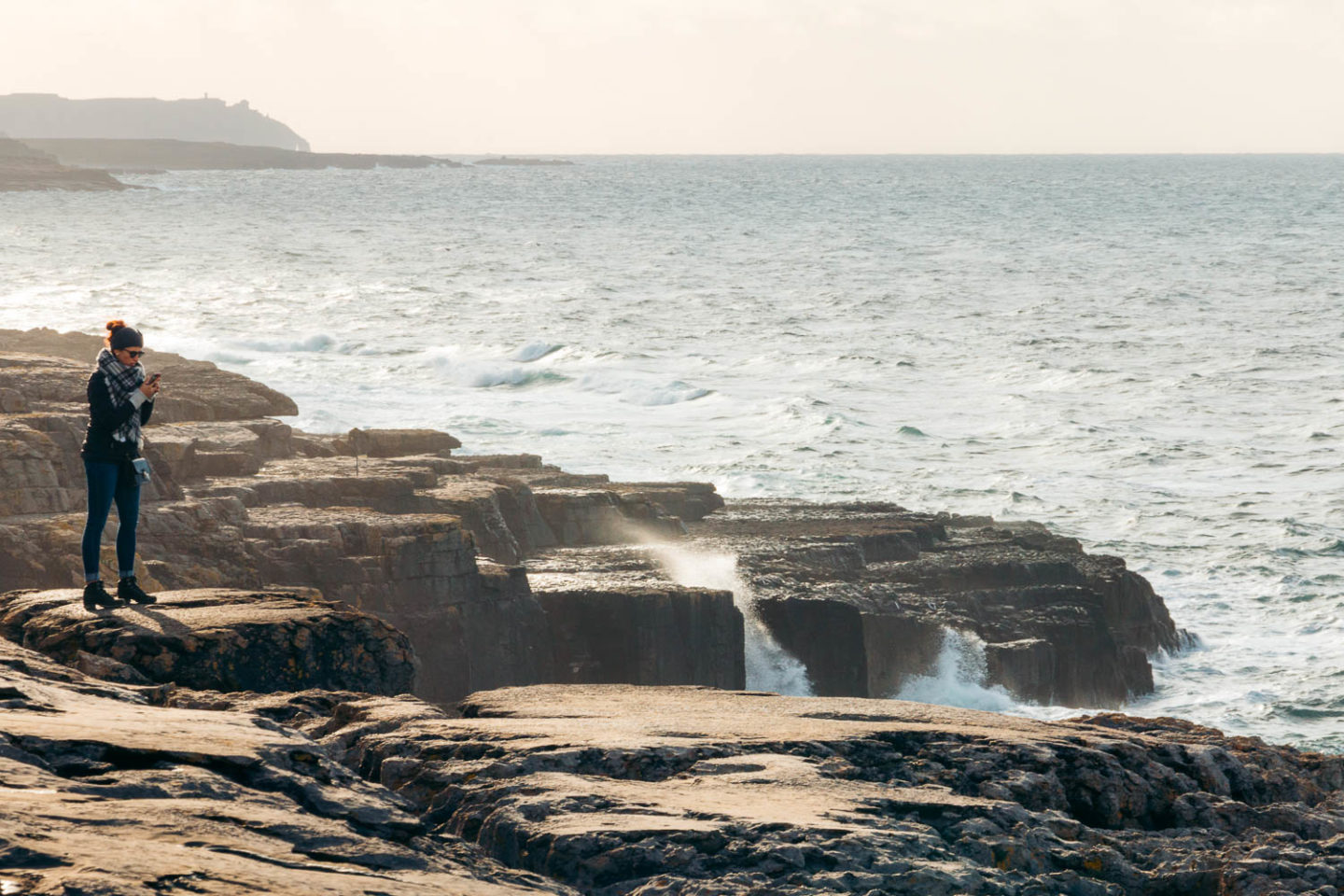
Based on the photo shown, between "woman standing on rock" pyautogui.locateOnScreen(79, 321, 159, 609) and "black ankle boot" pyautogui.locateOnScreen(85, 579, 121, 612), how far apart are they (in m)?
0.02

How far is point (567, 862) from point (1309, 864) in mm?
2855

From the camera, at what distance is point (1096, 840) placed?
562cm

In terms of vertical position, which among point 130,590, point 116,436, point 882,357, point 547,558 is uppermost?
point 116,436

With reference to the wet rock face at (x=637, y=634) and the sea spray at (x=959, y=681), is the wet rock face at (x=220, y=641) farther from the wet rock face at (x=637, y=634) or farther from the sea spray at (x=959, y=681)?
the sea spray at (x=959, y=681)

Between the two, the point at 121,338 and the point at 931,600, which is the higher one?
the point at 121,338

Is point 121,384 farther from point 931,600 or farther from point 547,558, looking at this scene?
point 931,600

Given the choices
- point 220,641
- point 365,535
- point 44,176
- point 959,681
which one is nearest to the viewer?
point 220,641

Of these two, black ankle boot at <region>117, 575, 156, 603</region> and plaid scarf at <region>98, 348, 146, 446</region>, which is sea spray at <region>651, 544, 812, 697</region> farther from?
plaid scarf at <region>98, 348, 146, 446</region>

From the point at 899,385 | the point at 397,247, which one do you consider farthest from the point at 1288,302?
the point at 397,247

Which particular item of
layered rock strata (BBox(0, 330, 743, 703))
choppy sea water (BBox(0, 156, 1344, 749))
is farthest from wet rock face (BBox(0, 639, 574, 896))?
choppy sea water (BBox(0, 156, 1344, 749))

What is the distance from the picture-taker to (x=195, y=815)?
4.47 meters

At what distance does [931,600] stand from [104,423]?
411 inches

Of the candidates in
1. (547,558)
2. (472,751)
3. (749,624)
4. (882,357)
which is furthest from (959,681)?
(882,357)

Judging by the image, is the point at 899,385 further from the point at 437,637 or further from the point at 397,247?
the point at 397,247
